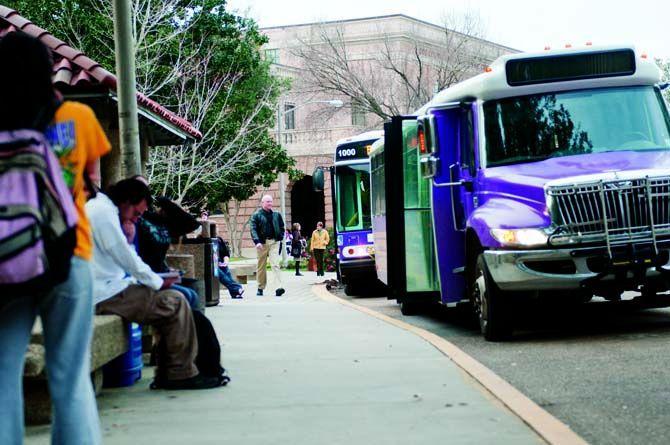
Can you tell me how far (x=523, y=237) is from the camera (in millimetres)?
11250

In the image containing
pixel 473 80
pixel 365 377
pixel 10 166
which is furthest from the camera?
pixel 473 80

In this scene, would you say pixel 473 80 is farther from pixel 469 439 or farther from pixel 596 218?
pixel 469 439

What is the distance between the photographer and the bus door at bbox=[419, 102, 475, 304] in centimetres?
1280

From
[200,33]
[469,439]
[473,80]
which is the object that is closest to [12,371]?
[469,439]

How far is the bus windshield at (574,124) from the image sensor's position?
12039 mm

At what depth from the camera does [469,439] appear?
6227 millimetres

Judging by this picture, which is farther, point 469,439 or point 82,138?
point 469,439

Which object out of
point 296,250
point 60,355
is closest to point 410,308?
point 60,355

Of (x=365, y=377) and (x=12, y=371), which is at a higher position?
(x=12, y=371)

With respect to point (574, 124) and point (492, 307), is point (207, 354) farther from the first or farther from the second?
point (574, 124)

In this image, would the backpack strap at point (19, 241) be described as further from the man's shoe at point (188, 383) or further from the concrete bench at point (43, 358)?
the man's shoe at point (188, 383)

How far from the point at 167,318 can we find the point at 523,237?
425 centimetres

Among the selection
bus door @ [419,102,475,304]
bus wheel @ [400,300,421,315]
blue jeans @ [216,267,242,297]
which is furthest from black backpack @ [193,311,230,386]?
blue jeans @ [216,267,242,297]

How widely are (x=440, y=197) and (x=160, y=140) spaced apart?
6.28m
